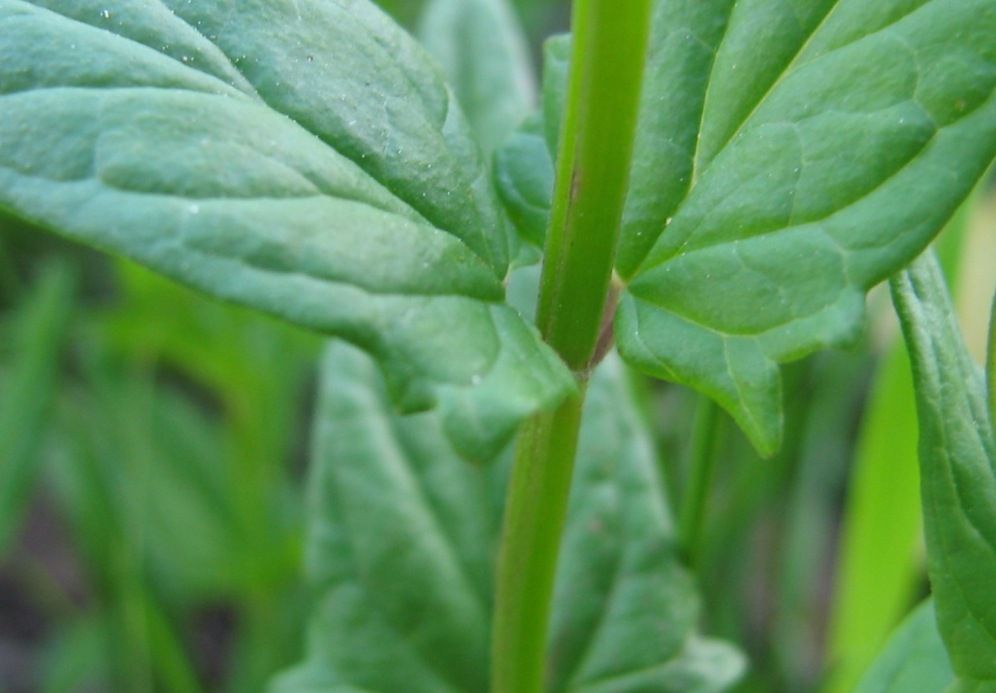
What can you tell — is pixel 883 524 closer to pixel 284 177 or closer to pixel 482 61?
pixel 482 61

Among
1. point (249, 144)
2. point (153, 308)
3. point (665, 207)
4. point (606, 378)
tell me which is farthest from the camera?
point (153, 308)

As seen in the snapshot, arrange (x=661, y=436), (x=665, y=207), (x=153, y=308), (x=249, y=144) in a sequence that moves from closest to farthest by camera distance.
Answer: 1. (x=249, y=144)
2. (x=665, y=207)
3. (x=153, y=308)
4. (x=661, y=436)

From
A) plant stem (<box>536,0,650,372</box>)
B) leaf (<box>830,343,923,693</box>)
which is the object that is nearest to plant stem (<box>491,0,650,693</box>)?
plant stem (<box>536,0,650,372</box>)

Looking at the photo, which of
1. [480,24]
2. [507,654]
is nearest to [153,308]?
[480,24]

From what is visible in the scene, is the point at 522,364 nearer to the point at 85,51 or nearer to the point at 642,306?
the point at 642,306

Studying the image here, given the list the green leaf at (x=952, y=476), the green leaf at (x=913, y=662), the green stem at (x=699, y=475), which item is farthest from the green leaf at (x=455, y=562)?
the green leaf at (x=952, y=476)

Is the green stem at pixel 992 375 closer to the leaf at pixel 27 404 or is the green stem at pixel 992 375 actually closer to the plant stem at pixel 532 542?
the plant stem at pixel 532 542

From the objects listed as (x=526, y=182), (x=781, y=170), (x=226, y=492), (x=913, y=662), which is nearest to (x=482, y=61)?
(x=526, y=182)
